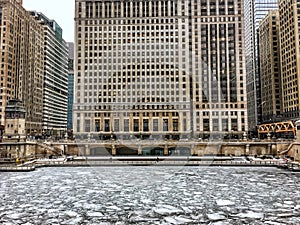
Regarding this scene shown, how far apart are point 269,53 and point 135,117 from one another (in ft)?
262

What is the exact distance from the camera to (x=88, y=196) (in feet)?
126

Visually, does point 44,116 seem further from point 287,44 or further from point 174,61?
point 287,44

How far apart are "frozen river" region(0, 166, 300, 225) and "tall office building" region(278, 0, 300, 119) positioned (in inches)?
3140

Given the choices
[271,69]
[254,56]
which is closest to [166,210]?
[271,69]

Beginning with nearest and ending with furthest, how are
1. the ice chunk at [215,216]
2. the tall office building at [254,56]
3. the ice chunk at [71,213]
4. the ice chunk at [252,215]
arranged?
the ice chunk at [215,216]
the ice chunk at [252,215]
the ice chunk at [71,213]
the tall office building at [254,56]

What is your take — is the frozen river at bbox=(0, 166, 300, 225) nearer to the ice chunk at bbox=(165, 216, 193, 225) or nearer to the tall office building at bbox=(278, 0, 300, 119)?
the ice chunk at bbox=(165, 216, 193, 225)

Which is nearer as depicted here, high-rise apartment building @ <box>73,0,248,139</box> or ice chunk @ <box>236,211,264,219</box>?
ice chunk @ <box>236,211,264,219</box>

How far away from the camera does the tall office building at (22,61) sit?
402ft

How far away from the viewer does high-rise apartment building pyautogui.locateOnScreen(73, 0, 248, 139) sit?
12331 cm

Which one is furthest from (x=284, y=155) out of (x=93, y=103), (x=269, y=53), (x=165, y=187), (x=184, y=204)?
(x=269, y=53)

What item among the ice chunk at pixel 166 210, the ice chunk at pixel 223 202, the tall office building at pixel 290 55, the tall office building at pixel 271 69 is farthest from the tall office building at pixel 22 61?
the tall office building at pixel 290 55

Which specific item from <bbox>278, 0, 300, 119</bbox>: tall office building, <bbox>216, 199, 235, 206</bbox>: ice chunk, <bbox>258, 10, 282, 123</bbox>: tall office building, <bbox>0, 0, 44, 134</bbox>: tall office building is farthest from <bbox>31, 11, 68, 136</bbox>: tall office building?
<bbox>216, 199, 235, 206</bbox>: ice chunk

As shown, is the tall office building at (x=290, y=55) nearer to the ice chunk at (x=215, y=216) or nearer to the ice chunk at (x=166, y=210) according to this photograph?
the ice chunk at (x=166, y=210)

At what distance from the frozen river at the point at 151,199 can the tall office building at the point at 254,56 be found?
12765cm
